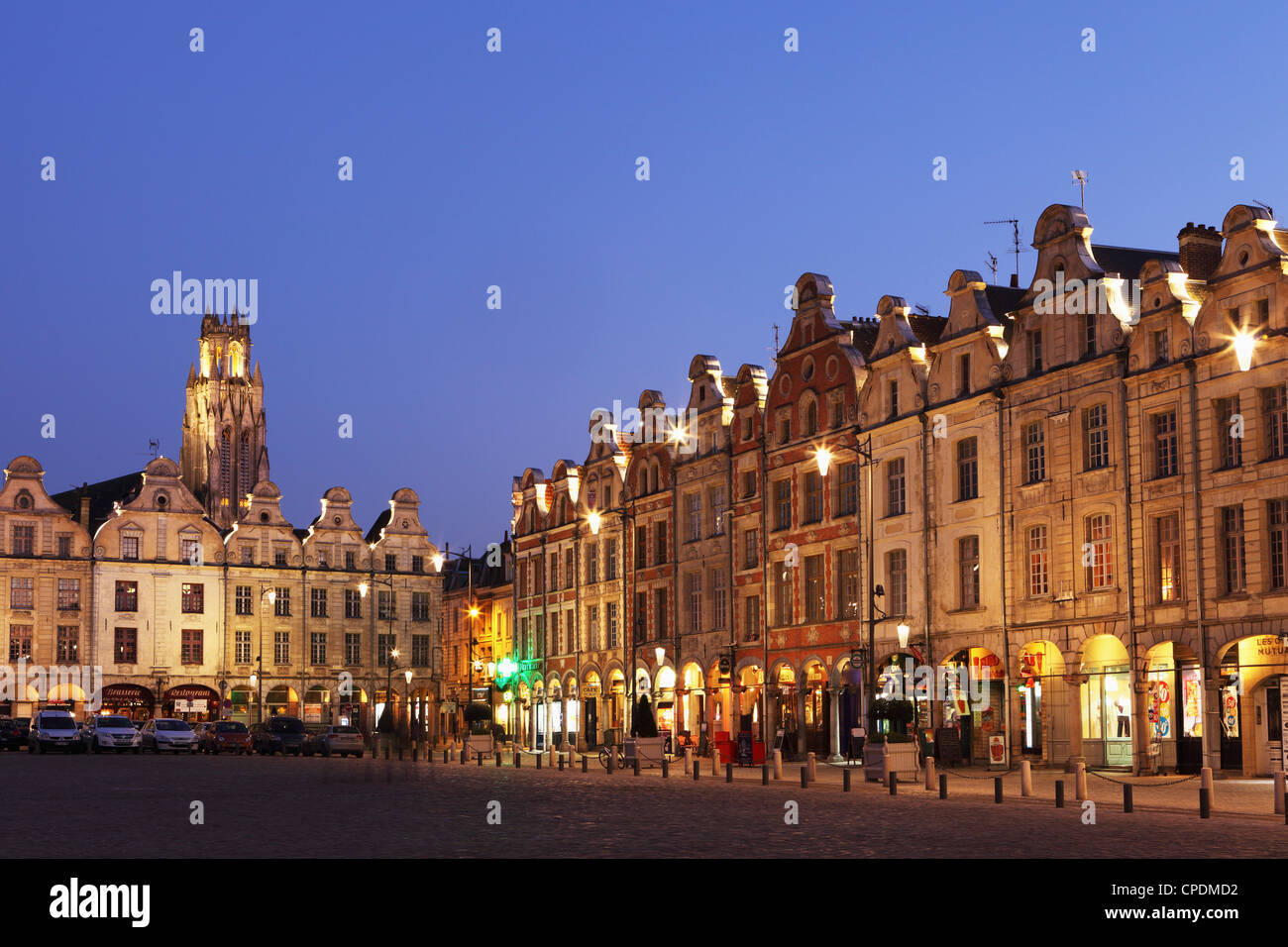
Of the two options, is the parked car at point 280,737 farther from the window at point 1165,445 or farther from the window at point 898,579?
the window at point 1165,445

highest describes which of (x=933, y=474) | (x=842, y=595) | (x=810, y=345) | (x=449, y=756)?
(x=810, y=345)

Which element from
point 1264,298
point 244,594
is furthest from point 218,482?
point 1264,298

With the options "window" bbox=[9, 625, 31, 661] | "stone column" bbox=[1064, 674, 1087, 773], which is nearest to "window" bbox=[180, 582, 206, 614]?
"window" bbox=[9, 625, 31, 661]

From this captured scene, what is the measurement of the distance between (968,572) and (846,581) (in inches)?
247

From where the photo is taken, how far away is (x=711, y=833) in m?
21.1

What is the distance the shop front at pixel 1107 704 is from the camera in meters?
41.7

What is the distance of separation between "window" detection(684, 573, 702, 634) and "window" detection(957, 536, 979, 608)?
16.4 m

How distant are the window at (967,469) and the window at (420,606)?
5837cm

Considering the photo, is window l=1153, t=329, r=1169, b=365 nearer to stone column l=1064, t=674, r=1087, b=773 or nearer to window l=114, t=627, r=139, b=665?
stone column l=1064, t=674, r=1087, b=773

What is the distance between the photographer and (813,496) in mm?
54875
